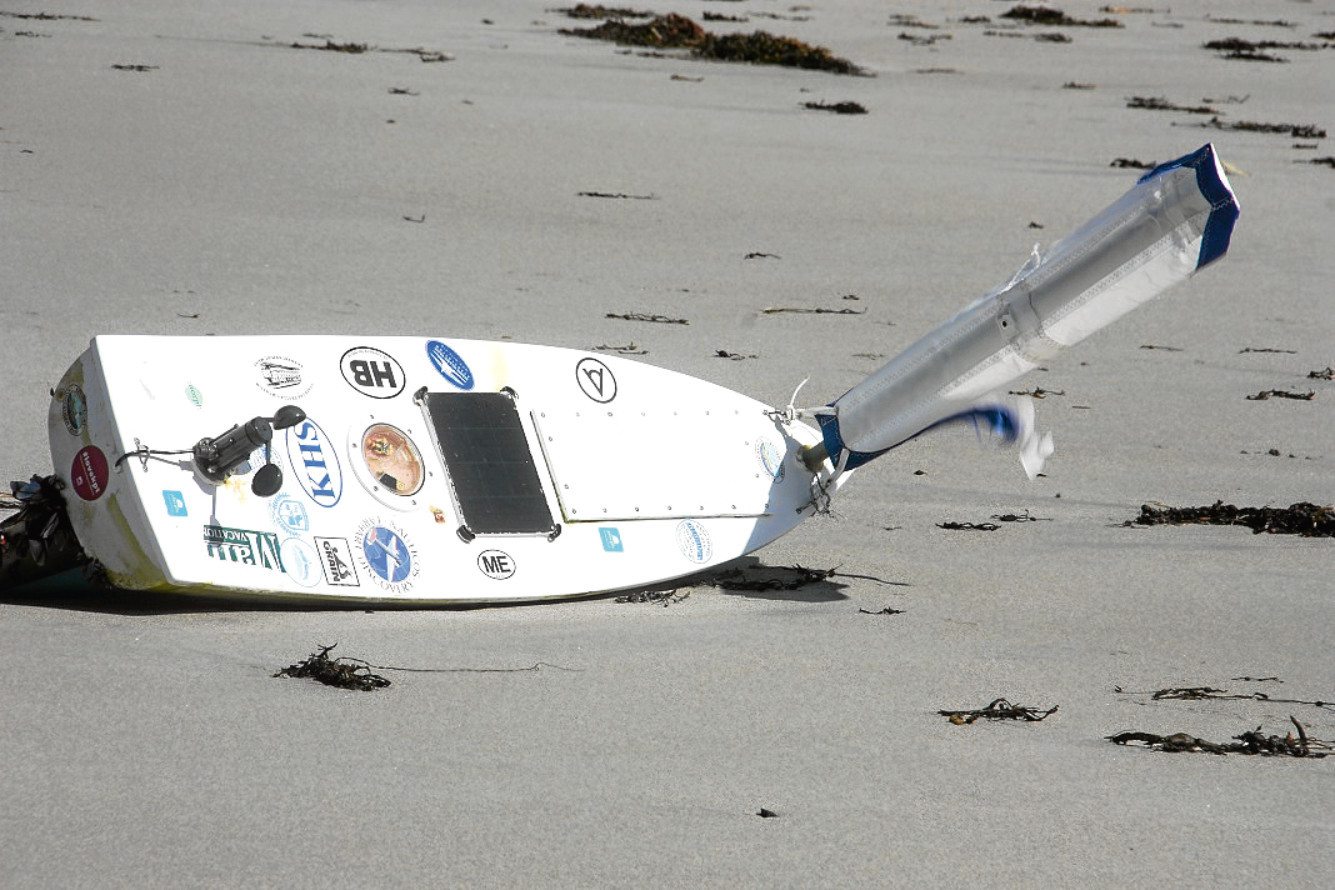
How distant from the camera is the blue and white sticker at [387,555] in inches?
199

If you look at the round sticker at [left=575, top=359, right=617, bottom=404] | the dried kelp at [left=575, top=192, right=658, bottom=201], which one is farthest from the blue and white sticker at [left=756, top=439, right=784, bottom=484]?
the dried kelp at [left=575, top=192, right=658, bottom=201]

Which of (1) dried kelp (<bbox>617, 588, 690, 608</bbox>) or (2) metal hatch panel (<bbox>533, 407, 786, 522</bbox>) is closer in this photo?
(1) dried kelp (<bbox>617, 588, 690, 608</bbox>)

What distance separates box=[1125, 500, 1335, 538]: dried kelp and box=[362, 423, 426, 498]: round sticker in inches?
113

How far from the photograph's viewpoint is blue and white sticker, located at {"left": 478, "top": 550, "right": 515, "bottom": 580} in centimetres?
526

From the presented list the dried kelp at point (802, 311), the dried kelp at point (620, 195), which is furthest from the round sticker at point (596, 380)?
the dried kelp at point (620, 195)

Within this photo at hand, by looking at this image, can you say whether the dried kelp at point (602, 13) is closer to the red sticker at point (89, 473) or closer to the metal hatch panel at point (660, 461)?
the metal hatch panel at point (660, 461)

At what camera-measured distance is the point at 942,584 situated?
5.66m

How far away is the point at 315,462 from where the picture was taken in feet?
16.8

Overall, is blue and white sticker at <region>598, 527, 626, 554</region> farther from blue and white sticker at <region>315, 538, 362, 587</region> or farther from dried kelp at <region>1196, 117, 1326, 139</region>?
dried kelp at <region>1196, 117, 1326, 139</region>

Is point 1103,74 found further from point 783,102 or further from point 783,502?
point 783,502

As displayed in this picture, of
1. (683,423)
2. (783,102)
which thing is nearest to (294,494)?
(683,423)

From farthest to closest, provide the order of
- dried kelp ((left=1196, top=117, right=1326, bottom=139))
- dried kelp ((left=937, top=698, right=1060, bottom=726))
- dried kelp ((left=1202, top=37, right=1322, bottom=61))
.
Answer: dried kelp ((left=1202, top=37, right=1322, bottom=61)), dried kelp ((left=1196, top=117, right=1326, bottom=139)), dried kelp ((left=937, top=698, right=1060, bottom=726))

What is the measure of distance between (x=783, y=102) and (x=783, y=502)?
8600 mm

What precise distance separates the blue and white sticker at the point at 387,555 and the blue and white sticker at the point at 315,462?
0.15 metres
